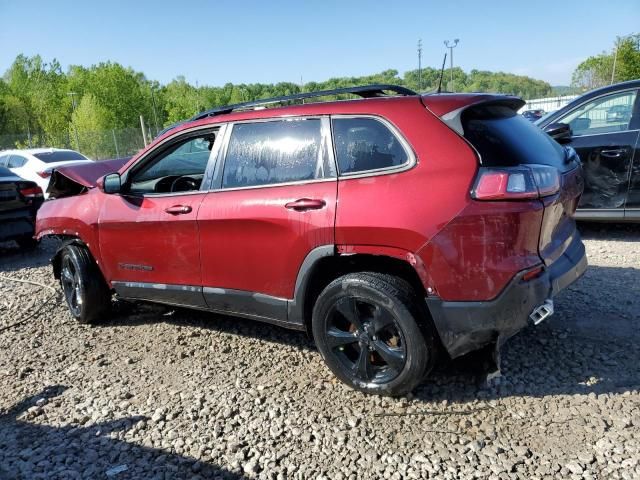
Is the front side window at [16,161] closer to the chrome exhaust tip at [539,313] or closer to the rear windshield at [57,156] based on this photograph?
the rear windshield at [57,156]

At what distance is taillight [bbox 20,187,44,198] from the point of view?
25.5 ft

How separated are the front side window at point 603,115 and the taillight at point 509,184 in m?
4.02

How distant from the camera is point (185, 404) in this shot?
3244 mm

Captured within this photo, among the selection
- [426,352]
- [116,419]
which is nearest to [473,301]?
[426,352]

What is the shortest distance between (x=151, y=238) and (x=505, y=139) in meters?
2.66

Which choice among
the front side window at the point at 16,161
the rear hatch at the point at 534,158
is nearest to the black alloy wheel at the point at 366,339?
the rear hatch at the point at 534,158

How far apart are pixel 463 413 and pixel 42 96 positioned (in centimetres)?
5841

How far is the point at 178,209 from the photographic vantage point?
3.74 m

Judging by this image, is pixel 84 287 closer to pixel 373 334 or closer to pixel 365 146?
pixel 373 334

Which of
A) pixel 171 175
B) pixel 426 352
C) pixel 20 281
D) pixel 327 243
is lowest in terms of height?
pixel 20 281

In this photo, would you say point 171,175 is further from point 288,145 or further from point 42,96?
point 42,96

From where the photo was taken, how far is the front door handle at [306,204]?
3039 millimetres

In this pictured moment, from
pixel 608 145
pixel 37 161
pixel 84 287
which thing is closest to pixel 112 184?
pixel 84 287

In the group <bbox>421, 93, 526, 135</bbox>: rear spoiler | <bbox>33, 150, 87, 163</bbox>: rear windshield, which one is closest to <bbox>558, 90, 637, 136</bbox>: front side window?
<bbox>421, 93, 526, 135</bbox>: rear spoiler
